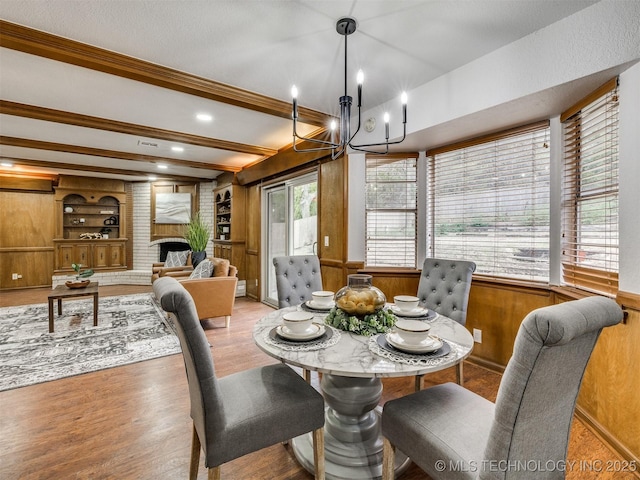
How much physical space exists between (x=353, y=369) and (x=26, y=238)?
8.15 metres

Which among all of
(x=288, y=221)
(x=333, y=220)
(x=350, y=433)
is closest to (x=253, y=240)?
(x=288, y=221)

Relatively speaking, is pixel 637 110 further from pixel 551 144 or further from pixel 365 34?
pixel 365 34

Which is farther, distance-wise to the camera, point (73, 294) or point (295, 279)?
point (73, 294)

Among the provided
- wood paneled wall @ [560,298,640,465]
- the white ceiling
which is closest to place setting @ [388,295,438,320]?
wood paneled wall @ [560,298,640,465]

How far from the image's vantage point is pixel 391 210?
3367 millimetres

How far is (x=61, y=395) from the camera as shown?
2322 mm

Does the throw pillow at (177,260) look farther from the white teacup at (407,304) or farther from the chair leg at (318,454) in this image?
the chair leg at (318,454)

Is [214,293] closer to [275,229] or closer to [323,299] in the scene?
[275,229]

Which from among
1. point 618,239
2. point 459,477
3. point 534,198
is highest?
point 534,198

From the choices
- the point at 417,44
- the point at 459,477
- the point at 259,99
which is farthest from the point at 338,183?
the point at 459,477

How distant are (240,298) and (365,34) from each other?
4.87 m

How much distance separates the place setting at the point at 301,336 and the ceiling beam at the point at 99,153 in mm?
4850

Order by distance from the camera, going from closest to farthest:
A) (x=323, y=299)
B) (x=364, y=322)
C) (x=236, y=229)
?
(x=364, y=322) < (x=323, y=299) < (x=236, y=229)

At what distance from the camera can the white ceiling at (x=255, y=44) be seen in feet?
5.77
